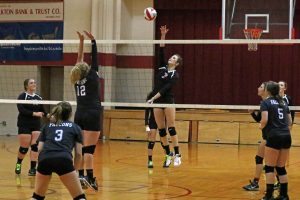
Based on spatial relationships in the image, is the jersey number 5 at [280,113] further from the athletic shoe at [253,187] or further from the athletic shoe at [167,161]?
the athletic shoe at [167,161]

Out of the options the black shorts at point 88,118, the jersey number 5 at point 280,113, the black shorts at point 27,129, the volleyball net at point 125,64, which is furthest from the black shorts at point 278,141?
the volleyball net at point 125,64

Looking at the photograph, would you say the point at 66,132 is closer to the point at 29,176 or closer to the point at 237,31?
the point at 29,176

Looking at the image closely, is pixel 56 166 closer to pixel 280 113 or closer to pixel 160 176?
pixel 280 113

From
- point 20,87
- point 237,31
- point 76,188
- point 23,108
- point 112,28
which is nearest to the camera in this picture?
point 76,188

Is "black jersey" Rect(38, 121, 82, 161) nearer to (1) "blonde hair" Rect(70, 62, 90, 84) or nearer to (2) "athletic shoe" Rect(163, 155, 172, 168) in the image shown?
(1) "blonde hair" Rect(70, 62, 90, 84)

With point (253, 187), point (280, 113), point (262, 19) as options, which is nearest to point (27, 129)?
point (253, 187)

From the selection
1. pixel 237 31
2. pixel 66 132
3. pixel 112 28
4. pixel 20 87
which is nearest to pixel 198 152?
pixel 237 31

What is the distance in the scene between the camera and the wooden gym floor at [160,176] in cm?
1021

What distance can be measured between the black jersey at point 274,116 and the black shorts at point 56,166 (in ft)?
10.6

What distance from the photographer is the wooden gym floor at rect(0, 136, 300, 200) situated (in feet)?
33.5

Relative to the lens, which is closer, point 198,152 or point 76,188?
point 76,188

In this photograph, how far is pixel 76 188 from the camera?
7.32 meters

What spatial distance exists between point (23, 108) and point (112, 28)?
9.55 metres

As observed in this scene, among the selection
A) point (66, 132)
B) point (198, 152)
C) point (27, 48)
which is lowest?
point (198, 152)
